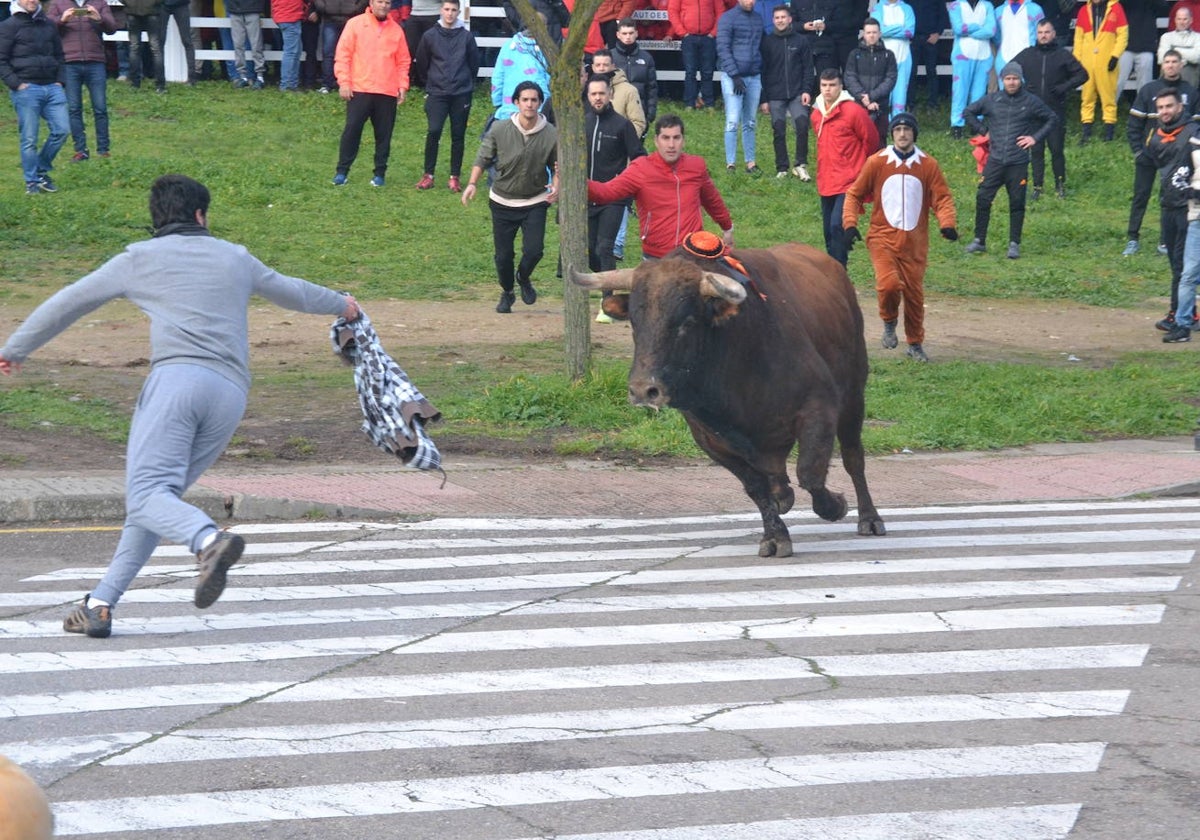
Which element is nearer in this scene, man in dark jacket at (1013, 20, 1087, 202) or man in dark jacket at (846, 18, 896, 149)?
man in dark jacket at (846, 18, 896, 149)

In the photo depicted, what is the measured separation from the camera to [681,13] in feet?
85.7

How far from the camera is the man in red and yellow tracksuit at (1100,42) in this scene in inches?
1051

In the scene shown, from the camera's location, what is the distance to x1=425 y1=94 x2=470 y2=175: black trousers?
23016 millimetres

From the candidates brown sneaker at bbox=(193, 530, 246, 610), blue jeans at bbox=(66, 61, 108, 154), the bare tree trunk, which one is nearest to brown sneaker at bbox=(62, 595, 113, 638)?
brown sneaker at bbox=(193, 530, 246, 610)

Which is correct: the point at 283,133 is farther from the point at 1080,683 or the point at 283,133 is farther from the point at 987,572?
the point at 1080,683

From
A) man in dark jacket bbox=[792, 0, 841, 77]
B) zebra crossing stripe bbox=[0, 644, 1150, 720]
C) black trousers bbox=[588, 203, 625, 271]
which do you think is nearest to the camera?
zebra crossing stripe bbox=[0, 644, 1150, 720]

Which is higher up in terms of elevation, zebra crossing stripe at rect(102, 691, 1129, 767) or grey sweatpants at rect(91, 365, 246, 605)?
grey sweatpants at rect(91, 365, 246, 605)

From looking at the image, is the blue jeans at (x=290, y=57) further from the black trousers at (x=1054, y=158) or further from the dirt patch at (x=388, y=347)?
the black trousers at (x=1054, y=158)

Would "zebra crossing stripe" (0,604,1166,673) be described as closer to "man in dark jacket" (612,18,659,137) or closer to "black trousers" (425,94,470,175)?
"man in dark jacket" (612,18,659,137)

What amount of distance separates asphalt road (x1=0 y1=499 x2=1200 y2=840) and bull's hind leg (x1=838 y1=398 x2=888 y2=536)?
1.55 ft

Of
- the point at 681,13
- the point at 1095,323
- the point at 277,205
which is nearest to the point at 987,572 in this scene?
the point at 1095,323

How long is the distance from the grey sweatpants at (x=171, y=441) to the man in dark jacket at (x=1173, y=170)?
12.3 m

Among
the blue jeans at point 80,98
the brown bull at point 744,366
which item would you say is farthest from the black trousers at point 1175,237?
the blue jeans at point 80,98

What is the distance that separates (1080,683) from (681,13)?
66.9 ft
